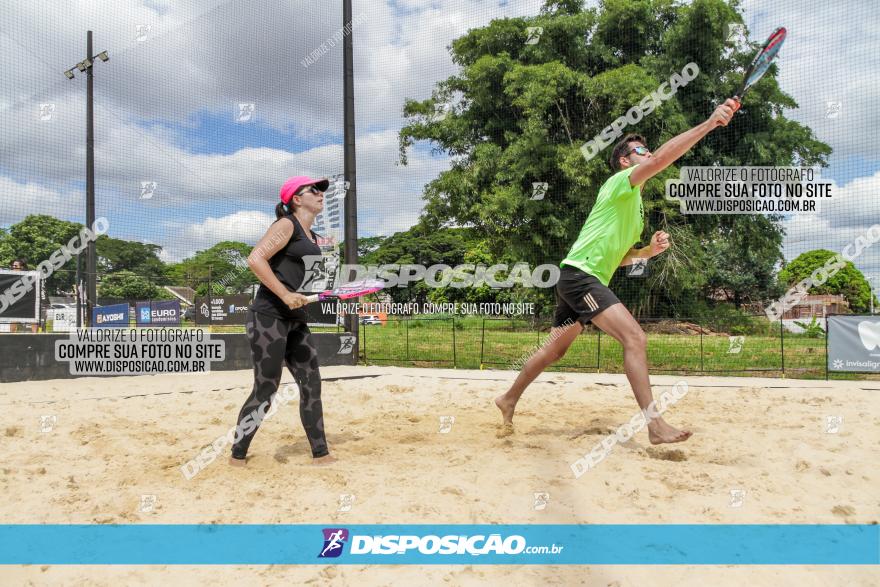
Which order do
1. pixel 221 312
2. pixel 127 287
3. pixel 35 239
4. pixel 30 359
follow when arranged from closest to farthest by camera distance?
pixel 30 359 < pixel 127 287 < pixel 221 312 < pixel 35 239

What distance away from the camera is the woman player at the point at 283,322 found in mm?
3449

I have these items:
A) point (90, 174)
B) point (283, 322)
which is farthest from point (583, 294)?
point (90, 174)

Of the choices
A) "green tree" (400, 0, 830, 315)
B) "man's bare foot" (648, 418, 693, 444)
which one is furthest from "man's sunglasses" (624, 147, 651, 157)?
"green tree" (400, 0, 830, 315)

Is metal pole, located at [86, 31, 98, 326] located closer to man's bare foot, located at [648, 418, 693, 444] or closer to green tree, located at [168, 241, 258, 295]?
green tree, located at [168, 241, 258, 295]

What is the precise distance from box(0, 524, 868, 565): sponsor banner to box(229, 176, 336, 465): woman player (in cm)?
104

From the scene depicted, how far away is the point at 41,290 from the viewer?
10977 millimetres

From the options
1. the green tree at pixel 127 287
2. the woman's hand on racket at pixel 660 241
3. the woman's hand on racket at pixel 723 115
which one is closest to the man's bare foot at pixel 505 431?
Answer: the woman's hand on racket at pixel 660 241

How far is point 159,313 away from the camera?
18.4m

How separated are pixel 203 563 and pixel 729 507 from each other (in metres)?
2.40

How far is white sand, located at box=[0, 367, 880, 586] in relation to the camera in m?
2.16

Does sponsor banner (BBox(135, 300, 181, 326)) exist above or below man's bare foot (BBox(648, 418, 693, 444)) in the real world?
above

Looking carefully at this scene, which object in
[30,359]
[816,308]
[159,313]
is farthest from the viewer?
[816,308]

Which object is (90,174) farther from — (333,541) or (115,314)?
(333,541)

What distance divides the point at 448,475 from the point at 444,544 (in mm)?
767
